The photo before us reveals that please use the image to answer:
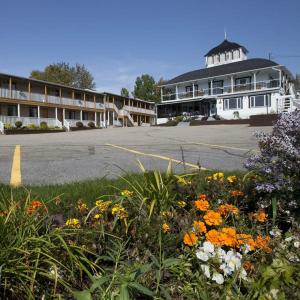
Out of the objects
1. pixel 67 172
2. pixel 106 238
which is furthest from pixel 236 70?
pixel 106 238

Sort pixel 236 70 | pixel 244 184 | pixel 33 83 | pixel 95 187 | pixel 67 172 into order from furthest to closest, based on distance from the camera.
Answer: pixel 236 70 → pixel 33 83 → pixel 67 172 → pixel 95 187 → pixel 244 184

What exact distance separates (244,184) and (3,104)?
139 feet

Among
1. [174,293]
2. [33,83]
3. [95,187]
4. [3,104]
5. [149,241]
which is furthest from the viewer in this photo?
[33,83]

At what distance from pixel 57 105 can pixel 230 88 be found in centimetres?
2281

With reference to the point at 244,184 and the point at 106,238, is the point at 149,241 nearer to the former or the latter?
the point at 106,238

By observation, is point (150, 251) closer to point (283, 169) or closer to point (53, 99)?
point (283, 169)

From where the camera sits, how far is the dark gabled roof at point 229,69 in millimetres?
49281

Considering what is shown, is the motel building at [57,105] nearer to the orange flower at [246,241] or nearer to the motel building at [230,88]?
the motel building at [230,88]

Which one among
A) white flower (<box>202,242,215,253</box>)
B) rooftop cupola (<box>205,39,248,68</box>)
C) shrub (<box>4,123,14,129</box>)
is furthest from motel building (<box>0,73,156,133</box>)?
white flower (<box>202,242,215,253</box>)

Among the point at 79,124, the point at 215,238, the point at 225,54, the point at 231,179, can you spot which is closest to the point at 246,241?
the point at 215,238

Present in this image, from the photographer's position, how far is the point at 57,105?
1918 inches

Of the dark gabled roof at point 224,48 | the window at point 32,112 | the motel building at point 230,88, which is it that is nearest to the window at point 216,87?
the motel building at point 230,88

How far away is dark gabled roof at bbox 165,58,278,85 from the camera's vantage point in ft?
162

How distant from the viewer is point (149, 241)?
107 inches
